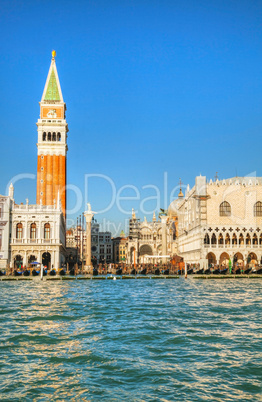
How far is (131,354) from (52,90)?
6332 centimetres

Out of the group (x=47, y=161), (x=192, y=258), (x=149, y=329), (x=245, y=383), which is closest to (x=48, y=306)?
(x=149, y=329)

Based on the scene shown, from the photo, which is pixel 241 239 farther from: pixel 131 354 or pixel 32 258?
pixel 131 354

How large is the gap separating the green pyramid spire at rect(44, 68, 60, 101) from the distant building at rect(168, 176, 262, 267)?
26.8m

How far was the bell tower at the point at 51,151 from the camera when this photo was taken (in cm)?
→ 6297

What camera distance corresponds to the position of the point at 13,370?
26.1 ft

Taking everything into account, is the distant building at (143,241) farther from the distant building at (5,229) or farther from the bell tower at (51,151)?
the distant building at (5,229)

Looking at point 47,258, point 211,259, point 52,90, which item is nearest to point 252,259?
point 211,259

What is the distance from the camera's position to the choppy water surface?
22.5ft

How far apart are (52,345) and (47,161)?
55454 millimetres

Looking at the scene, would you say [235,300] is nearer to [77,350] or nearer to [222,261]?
[77,350]

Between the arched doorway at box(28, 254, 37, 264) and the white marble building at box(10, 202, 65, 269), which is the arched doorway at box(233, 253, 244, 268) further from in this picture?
the arched doorway at box(28, 254, 37, 264)

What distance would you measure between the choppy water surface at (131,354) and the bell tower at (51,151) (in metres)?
48.2

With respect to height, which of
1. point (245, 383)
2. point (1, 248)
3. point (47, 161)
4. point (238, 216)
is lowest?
point (245, 383)

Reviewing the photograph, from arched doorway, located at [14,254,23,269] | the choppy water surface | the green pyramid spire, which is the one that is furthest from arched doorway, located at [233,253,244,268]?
the choppy water surface
